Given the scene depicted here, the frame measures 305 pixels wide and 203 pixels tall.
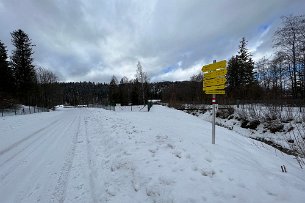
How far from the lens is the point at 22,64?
48750mm

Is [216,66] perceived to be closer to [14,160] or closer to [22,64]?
[14,160]

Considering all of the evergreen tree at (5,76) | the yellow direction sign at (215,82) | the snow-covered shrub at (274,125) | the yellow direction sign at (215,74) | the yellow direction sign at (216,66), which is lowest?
the snow-covered shrub at (274,125)

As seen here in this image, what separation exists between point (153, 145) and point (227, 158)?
2532 mm

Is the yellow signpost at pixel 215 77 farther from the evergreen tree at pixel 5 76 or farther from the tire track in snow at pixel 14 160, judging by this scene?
the evergreen tree at pixel 5 76

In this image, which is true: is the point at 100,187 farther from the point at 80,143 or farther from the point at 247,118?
the point at 247,118

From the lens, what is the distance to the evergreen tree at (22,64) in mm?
47875

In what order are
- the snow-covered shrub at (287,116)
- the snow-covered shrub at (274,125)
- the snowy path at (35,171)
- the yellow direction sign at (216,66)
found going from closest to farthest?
the snowy path at (35,171), the yellow direction sign at (216,66), the snow-covered shrub at (274,125), the snow-covered shrub at (287,116)

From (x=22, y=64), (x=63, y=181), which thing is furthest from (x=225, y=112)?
(x=22, y=64)

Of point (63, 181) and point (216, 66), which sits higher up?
point (216, 66)

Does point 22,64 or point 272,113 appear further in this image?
point 22,64

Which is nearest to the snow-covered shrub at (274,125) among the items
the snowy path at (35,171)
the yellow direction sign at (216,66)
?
the yellow direction sign at (216,66)

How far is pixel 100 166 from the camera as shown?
19.1 ft

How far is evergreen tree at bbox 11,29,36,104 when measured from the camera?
47875mm

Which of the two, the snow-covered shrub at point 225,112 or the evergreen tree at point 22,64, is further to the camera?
the evergreen tree at point 22,64
